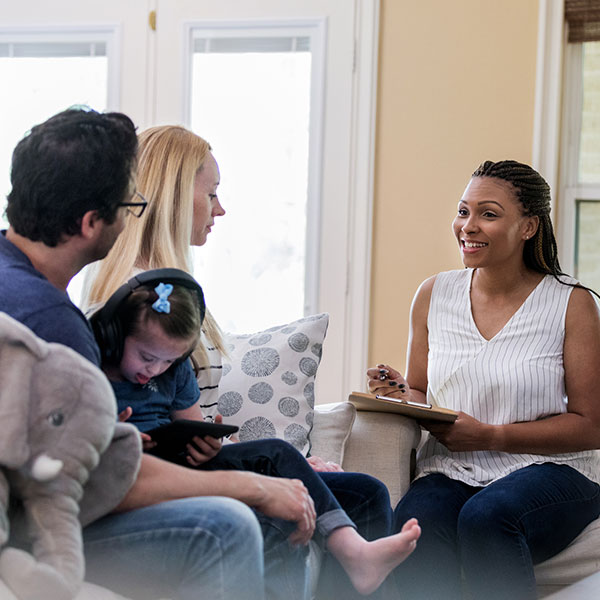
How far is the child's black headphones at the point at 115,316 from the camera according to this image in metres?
1.48

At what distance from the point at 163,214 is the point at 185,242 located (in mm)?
78

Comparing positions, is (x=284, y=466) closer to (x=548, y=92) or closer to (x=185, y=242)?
(x=185, y=242)

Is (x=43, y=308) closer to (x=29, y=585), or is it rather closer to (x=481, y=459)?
(x=29, y=585)

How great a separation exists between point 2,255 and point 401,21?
248 cm

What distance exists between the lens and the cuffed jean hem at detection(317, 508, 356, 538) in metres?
1.57

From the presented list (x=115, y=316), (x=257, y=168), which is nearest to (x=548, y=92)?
(x=257, y=168)

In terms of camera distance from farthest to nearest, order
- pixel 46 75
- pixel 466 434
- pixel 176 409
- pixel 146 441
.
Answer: pixel 46 75, pixel 466 434, pixel 176 409, pixel 146 441

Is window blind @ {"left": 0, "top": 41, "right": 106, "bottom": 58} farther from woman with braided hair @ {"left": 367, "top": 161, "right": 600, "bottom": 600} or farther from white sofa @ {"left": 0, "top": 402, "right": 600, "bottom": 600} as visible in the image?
white sofa @ {"left": 0, "top": 402, "right": 600, "bottom": 600}

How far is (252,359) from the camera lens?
2.19 m

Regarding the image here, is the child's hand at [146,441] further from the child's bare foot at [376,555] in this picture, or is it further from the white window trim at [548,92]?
the white window trim at [548,92]

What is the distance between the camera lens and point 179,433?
1494 millimetres

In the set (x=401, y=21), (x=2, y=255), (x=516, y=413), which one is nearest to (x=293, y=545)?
(x=2, y=255)

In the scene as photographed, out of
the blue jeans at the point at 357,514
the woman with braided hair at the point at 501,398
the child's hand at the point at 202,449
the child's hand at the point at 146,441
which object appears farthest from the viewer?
the woman with braided hair at the point at 501,398

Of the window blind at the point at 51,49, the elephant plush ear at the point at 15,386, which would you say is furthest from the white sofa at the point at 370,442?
the window blind at the point at 51,49
